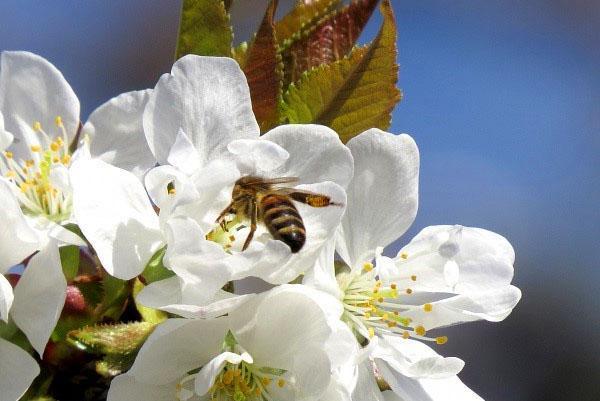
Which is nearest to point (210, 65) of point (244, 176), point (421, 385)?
point (244, 176)

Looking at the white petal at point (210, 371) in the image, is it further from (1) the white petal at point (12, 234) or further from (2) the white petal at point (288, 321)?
(1) the white petal at point (12, 234)

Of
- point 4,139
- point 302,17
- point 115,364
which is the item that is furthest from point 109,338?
point 302,17

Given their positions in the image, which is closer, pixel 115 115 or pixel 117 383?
pixel 117 383

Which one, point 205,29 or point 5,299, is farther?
point 205,29

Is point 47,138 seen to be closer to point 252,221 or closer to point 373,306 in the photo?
point 252,221

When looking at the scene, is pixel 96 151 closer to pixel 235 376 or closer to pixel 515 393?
pixel 235 376

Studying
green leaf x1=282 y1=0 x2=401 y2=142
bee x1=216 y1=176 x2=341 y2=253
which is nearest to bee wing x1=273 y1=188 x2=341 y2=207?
bee x1=216 y1=176 x2=341 y2=253

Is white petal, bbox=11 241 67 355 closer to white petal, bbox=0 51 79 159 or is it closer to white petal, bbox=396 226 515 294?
white petal, bbox=0 51 79 159
